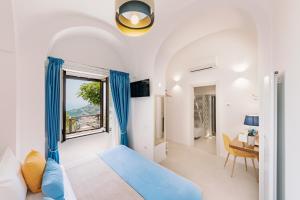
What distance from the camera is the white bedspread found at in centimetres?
153

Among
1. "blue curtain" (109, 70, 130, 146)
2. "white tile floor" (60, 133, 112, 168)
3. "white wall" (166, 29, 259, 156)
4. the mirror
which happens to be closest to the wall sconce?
"white wall" (166, 29, 259, 156)

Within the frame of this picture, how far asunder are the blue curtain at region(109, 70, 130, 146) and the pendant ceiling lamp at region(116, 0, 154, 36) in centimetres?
187

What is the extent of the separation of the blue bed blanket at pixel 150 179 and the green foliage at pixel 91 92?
1.43 m

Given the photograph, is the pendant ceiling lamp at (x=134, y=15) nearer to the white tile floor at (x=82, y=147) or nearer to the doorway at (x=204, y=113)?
the white tile floor at (x=82, y=147)

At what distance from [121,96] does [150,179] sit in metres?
2.04

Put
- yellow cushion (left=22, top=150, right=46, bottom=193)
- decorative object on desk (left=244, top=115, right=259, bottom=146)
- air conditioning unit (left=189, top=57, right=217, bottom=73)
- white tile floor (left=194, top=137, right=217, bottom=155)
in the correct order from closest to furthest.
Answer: yellow cushion (left=22, top=150, right=46, bottom=193), decorative object on desk (left=244, top=115, right=259, bottom=146), air conditioning unit (left=189, top=57, right=217, bottom=73), white tile floor (left=194, top=137, right=217, bottom=155)

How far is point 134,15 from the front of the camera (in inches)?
46.3

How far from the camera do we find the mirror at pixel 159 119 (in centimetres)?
312

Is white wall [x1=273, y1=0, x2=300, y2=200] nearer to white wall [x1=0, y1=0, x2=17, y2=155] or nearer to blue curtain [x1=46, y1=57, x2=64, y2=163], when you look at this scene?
white wall [x1=0, y1=0, x2=17, y2=155]

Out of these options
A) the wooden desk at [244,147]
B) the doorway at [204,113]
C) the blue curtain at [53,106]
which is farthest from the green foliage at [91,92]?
the doorway at [204,113]

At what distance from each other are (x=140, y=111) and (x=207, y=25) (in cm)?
240

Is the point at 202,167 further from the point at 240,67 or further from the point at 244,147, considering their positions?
the point at 240,67

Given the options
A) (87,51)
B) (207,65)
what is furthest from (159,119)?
(87,51)

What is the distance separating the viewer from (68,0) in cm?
189
